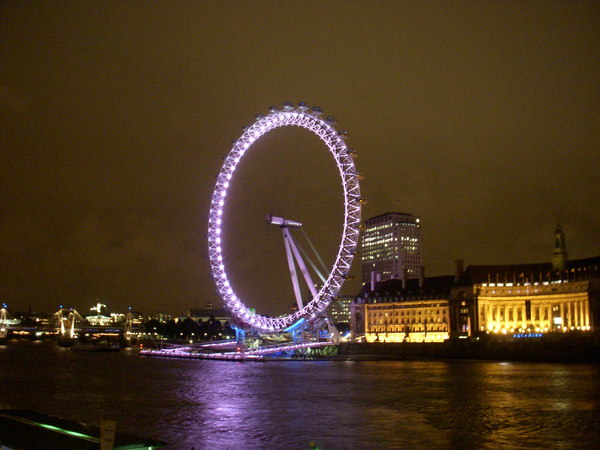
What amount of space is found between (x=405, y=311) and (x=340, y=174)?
68.7m

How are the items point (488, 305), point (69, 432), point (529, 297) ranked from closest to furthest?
1. point (69, 432)
2. point (529, 297)
3. point (488, 305)

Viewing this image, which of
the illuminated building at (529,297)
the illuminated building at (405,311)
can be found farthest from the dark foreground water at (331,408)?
the illuminated building at (405,311)

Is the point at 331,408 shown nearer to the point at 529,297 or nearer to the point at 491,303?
the point at 529,297

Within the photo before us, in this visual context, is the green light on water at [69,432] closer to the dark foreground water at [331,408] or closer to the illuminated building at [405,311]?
the dark foreground water at [331,408]

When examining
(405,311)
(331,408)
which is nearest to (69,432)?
(331,408)

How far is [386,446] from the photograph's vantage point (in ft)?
68.6

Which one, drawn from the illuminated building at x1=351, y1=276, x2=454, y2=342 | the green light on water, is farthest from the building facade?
the green light on water

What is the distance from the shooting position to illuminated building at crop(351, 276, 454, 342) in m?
123

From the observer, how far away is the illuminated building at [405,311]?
402ft

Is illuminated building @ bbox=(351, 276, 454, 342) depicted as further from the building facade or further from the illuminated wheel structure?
the illuminated wheel structure

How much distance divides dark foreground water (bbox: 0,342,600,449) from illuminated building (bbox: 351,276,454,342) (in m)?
72.5

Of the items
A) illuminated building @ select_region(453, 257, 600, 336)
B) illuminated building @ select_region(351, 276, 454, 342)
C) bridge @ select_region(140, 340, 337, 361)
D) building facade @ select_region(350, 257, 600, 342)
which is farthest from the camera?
illuminated building @ select_region(351, 276, 454, 342)

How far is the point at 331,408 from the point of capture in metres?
30.6

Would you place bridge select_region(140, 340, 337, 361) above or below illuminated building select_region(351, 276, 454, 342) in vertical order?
below
